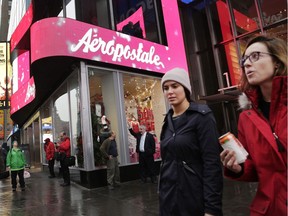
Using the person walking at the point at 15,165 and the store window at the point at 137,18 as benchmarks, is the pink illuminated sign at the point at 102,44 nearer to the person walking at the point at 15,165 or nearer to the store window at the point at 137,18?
the store window at the point at 137,18

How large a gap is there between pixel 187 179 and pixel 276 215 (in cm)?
73

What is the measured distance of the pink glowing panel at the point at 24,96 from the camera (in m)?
13.7

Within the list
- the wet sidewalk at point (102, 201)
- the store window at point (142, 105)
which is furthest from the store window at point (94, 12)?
the wet sidewalk at point (102, 201)

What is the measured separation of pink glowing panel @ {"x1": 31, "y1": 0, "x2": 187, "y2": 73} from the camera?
28.3 ft

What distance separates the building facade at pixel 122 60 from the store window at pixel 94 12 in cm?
4

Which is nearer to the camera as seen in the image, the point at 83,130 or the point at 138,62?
the point at 83,130

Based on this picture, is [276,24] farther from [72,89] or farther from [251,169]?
[251,169]

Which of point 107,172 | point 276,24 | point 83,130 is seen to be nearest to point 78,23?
point 83,130

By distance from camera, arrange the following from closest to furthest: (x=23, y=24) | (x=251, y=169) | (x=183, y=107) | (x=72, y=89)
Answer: (x=251, y=169)
(x=183, y=107)
(x=72, y=89)
(x=23, y=24)

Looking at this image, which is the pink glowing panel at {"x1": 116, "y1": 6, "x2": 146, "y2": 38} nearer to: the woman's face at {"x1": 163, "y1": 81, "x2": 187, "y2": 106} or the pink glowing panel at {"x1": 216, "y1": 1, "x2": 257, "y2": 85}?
the pink glowing panel at {"x1": 216, "y1": 1, "x2": 257, "y2": 85}

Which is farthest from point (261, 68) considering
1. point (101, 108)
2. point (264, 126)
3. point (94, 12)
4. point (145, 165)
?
point (94, 12)

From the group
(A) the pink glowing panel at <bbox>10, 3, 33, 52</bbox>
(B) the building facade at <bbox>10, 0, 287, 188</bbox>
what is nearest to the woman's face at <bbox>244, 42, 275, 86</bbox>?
(B) the building facade at <bbox>10, 0, 287, 188</bbox>

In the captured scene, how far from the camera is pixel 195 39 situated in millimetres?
15320

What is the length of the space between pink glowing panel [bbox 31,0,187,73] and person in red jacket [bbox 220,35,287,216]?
7.63 metres
